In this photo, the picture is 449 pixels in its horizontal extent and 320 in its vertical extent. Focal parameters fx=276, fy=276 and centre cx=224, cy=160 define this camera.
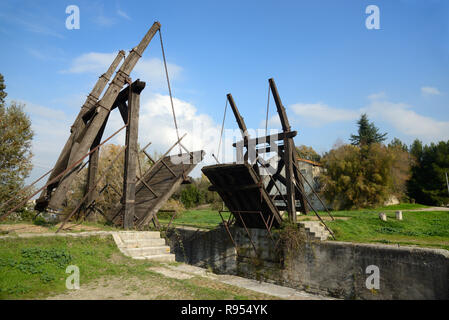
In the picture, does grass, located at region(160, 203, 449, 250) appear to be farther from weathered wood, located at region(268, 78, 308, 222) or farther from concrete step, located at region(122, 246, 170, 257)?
concrete step, located at region(122, 246, 170, 257)

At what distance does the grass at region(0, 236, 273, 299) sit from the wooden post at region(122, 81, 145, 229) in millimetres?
2033

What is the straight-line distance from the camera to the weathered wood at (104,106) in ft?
26.8

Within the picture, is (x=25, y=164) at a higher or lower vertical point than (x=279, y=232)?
higher

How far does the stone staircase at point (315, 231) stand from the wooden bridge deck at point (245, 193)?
1.06 meters

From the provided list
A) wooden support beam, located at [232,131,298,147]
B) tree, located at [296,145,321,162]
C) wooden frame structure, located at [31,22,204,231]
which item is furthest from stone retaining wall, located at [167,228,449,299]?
tree, located at [296,145,321,162]

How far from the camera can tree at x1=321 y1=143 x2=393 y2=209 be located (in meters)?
24.7

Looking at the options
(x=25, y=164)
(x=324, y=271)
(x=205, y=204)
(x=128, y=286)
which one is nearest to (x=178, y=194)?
(x=205, y=204)

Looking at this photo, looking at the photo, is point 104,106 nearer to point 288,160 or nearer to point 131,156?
point 131,156

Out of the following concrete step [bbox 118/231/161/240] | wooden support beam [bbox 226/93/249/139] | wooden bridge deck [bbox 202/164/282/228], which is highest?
wooden support beam [bbox 226/93/249/139]

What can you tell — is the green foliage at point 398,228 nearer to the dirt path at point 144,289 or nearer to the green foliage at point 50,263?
the dirt path at point 144,289

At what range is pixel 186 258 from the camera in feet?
49.0

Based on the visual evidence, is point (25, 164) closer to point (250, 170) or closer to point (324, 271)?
point (250, 170)

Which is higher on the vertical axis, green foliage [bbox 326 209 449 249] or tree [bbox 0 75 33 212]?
tree [bbox 0 75 33 212]

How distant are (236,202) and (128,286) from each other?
704 centimetres
